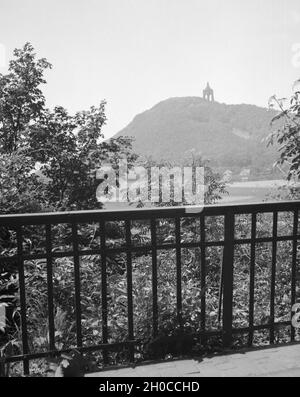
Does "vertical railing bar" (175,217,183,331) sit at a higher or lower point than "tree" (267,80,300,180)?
lower

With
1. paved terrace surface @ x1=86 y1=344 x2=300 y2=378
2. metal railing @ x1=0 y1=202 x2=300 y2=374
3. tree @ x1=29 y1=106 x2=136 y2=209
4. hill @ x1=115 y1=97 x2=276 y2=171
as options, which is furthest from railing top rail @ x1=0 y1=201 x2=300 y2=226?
hill @ x1=115 y1=97 x2=276 y2=171

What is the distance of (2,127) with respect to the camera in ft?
25.1

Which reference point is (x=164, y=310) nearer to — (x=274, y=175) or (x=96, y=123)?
(x=274, y=175)

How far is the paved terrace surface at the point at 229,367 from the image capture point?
248 centimetres

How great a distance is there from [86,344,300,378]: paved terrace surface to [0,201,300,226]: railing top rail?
1.06m

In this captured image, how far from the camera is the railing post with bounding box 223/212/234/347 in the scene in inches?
111

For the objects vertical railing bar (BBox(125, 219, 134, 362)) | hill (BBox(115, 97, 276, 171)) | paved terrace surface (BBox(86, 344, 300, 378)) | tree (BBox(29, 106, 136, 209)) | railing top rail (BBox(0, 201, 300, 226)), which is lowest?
paved terrace surface (BBox(86, 344, 300, 378))

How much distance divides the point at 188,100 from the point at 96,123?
50.7 meters

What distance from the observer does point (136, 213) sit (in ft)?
8.59

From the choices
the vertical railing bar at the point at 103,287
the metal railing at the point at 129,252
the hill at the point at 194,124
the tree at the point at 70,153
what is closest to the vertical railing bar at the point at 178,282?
the metal railing at the point at 129,252

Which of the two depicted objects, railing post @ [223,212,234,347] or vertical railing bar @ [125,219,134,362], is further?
railing post @ [223,212,234,347]

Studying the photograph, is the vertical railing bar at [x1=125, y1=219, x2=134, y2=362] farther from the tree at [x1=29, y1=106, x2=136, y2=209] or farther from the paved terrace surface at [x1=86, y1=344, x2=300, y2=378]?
the tree at [x1=29, y1=106, x2=136, y2=209]

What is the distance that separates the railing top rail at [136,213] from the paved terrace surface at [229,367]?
106 centimetres

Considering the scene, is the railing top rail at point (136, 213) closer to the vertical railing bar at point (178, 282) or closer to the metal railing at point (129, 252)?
the metal railing at point (129, 252)
